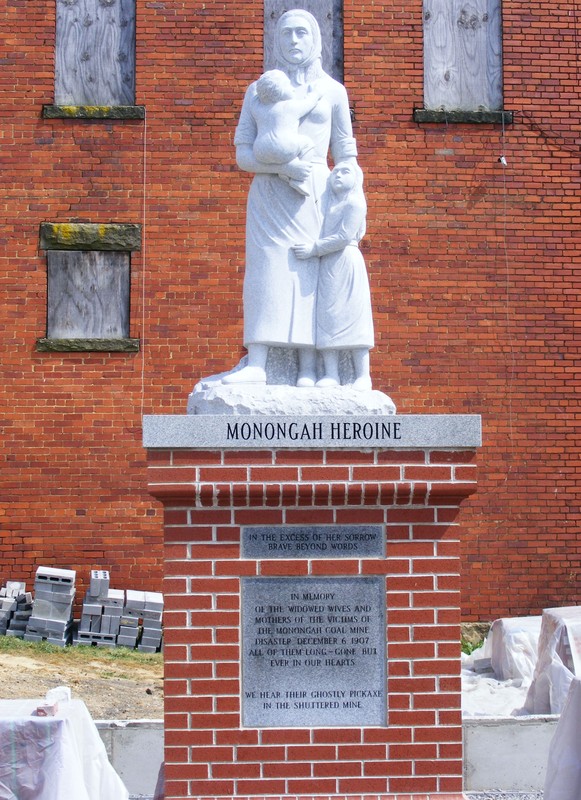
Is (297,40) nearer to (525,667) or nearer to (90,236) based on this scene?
(525,667)

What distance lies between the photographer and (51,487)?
40.7 feet

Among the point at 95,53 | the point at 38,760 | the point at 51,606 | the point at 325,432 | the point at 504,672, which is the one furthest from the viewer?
the point at 95,53

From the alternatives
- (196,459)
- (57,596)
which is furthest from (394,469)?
(57,596)

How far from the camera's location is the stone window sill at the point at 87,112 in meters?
12.6

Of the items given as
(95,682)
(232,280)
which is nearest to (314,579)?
(95,682)

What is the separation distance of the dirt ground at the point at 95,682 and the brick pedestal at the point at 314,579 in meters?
4.31

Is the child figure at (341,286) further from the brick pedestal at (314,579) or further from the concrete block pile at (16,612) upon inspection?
the concrete block pile at (16,612)

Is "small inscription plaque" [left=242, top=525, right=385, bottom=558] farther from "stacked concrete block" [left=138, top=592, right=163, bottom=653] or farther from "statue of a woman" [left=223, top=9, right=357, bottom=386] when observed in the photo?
"stacked concrete block" [left=138, top=592, right=163, bottom=653]

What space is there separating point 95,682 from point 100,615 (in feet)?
5.18

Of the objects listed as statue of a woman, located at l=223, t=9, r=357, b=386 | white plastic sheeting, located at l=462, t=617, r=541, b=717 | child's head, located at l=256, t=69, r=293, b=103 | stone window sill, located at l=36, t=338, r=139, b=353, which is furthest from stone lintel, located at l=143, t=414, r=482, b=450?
stone window sill, located at l=36, t=338, r=139, b=353

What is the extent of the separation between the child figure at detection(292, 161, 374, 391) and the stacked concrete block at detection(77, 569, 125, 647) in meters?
6.90

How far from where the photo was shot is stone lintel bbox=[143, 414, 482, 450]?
201 inches

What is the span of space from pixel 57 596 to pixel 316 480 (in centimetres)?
743

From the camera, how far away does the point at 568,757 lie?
5438mm
